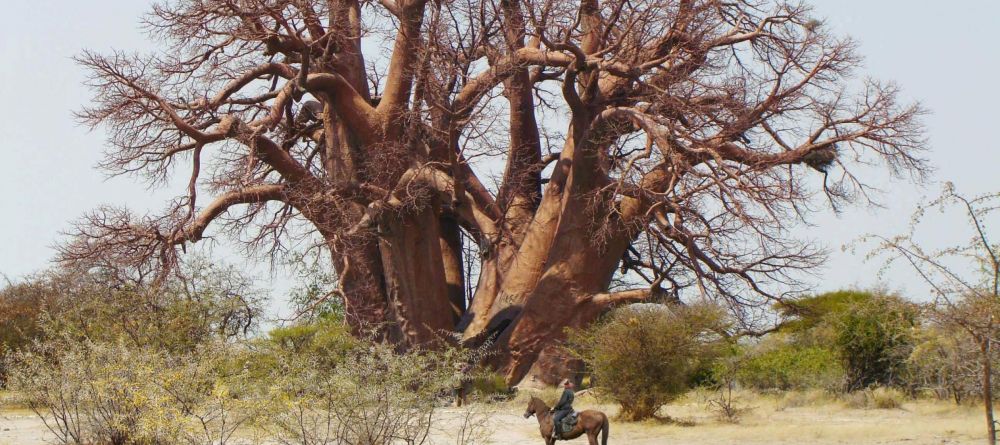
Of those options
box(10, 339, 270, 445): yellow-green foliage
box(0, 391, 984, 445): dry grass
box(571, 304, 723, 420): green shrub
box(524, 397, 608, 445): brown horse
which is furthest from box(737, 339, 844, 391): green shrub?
box(10, 339, 270, 445): yellow-green foliage

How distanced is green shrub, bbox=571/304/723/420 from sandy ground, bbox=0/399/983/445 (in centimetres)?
31

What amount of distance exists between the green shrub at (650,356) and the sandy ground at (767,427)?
0.31 m

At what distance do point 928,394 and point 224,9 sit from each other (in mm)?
10210

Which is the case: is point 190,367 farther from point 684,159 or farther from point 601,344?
point 684,159

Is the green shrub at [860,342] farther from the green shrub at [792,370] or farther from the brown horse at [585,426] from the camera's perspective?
the brown horse at [585,426]

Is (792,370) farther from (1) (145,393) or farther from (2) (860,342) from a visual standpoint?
(1) (145,393)

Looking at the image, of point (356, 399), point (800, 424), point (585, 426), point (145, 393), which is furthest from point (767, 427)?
point (145, 393)

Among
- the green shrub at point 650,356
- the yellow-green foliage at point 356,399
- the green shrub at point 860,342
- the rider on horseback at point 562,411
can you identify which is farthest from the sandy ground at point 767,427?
the yellow-green foliage at point 356,399

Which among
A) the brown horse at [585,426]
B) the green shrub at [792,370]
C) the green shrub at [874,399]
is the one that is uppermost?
the green shrub at [792,370]

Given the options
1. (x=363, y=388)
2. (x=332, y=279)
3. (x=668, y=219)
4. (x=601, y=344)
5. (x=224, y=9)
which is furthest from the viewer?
(x=332, y=279)

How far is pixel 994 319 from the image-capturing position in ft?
26.7

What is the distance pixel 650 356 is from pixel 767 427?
1.44 meters

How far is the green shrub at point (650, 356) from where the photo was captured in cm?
1236


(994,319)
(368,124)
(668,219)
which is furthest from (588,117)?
(994,319)
